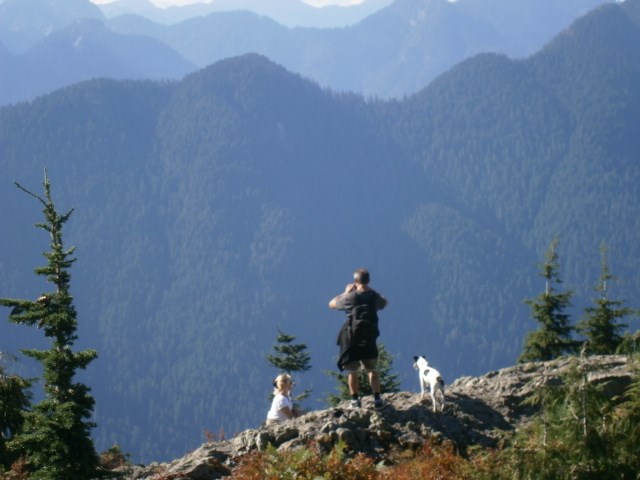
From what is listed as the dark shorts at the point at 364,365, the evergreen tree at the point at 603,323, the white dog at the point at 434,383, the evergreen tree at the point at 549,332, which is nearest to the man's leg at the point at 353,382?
the dark shorts at the point at 364,365

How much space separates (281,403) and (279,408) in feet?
0.32

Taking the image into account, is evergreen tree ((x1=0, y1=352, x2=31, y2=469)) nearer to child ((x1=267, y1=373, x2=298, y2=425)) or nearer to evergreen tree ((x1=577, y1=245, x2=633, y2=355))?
child ((x1=267, y1=373, x2=298, y2=425))

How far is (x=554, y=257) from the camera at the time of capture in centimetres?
2936

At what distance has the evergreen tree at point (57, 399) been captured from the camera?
12445 mm

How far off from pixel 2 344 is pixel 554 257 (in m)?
197

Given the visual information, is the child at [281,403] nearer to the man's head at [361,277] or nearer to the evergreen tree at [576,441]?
the man's head at [361,277]

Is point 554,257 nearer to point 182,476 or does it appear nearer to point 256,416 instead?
point 182,476

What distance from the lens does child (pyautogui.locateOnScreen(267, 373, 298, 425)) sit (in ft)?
40.9

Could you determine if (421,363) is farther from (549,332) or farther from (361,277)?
(549,332)

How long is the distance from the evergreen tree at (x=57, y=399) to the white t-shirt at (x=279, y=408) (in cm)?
335

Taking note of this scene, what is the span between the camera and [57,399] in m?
12.9

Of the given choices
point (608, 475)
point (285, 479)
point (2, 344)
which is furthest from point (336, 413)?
point (2, 344)

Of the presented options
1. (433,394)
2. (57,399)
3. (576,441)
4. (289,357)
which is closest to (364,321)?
(433,394)

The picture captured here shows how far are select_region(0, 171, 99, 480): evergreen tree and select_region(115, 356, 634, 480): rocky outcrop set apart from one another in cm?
131
